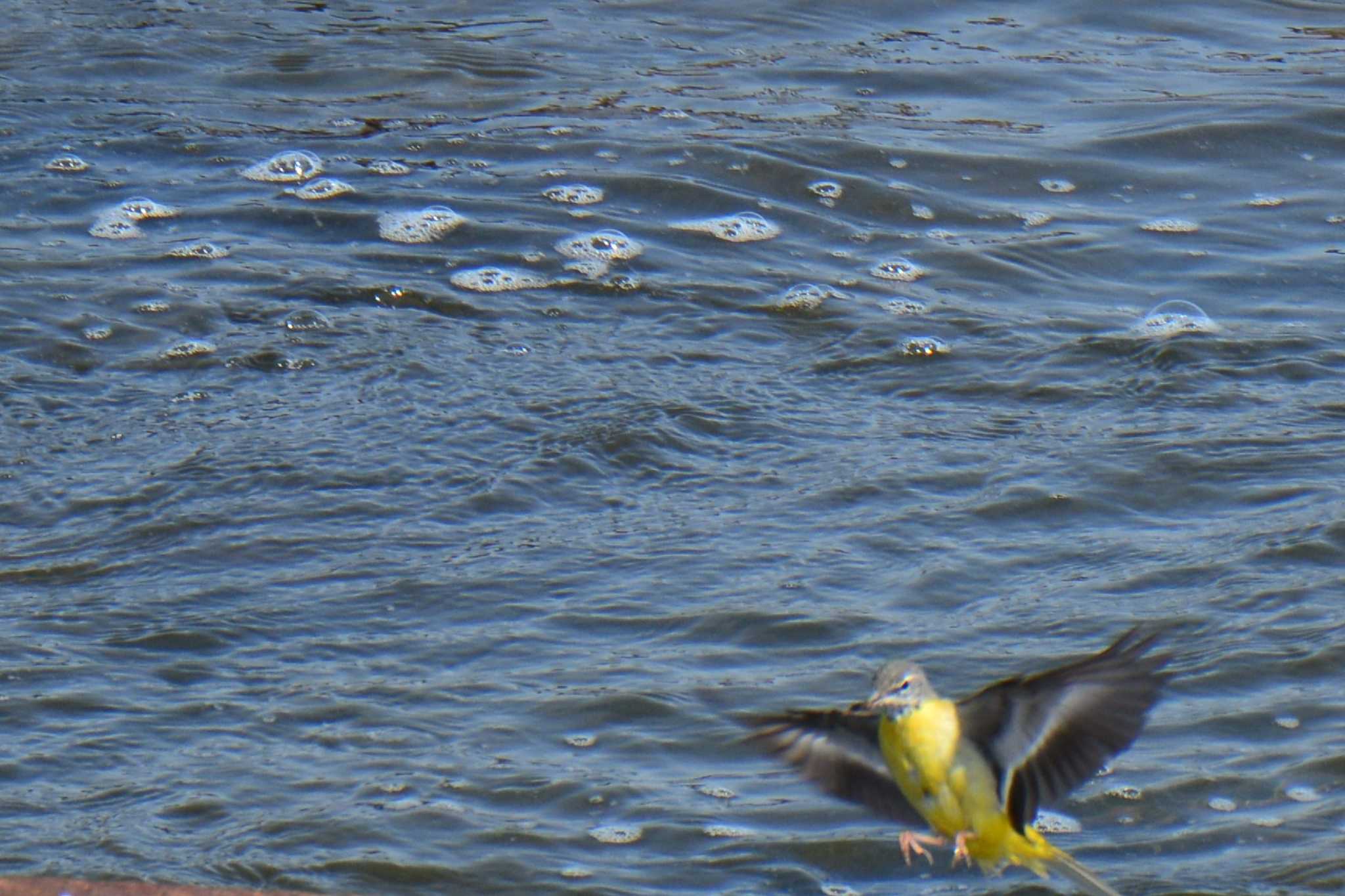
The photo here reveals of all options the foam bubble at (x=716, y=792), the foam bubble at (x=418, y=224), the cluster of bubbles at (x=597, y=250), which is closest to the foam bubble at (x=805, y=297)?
the cluster of bubbles at (x=597, y=250)

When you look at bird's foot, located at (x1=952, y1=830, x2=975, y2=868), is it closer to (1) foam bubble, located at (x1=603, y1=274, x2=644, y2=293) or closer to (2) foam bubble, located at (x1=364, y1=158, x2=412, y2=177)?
(1) foam bubble, located at (x1=603, y1=274, x2=644, y2=293)

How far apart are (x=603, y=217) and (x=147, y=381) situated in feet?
6.91

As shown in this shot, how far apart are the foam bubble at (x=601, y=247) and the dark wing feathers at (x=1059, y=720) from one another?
405 cm

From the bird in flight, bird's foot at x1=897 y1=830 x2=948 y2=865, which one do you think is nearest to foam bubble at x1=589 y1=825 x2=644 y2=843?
bird's foot at x1=897 y1=830 x2=948 y2=865

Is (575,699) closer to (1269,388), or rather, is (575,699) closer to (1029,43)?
(1269,388)

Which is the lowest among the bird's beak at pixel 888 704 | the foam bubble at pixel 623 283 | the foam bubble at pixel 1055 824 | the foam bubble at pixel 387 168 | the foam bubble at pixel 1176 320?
the foam bubble at pixel 1055 824

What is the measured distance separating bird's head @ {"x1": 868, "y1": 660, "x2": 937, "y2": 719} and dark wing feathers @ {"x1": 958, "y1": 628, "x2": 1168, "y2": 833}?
8 centimetres

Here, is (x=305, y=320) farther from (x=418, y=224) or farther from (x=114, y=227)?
(x=114, y=227)

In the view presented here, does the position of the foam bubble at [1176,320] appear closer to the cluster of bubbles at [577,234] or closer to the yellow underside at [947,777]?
the cluster of bubbles at [577,234]

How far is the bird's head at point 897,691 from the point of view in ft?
10.1

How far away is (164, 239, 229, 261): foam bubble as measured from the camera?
6859mm

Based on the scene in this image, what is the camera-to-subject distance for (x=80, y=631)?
454 cm

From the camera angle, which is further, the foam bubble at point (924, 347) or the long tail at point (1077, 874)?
the foam bubble at point (924, 347)

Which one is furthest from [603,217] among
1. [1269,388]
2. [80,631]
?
[80,631]
